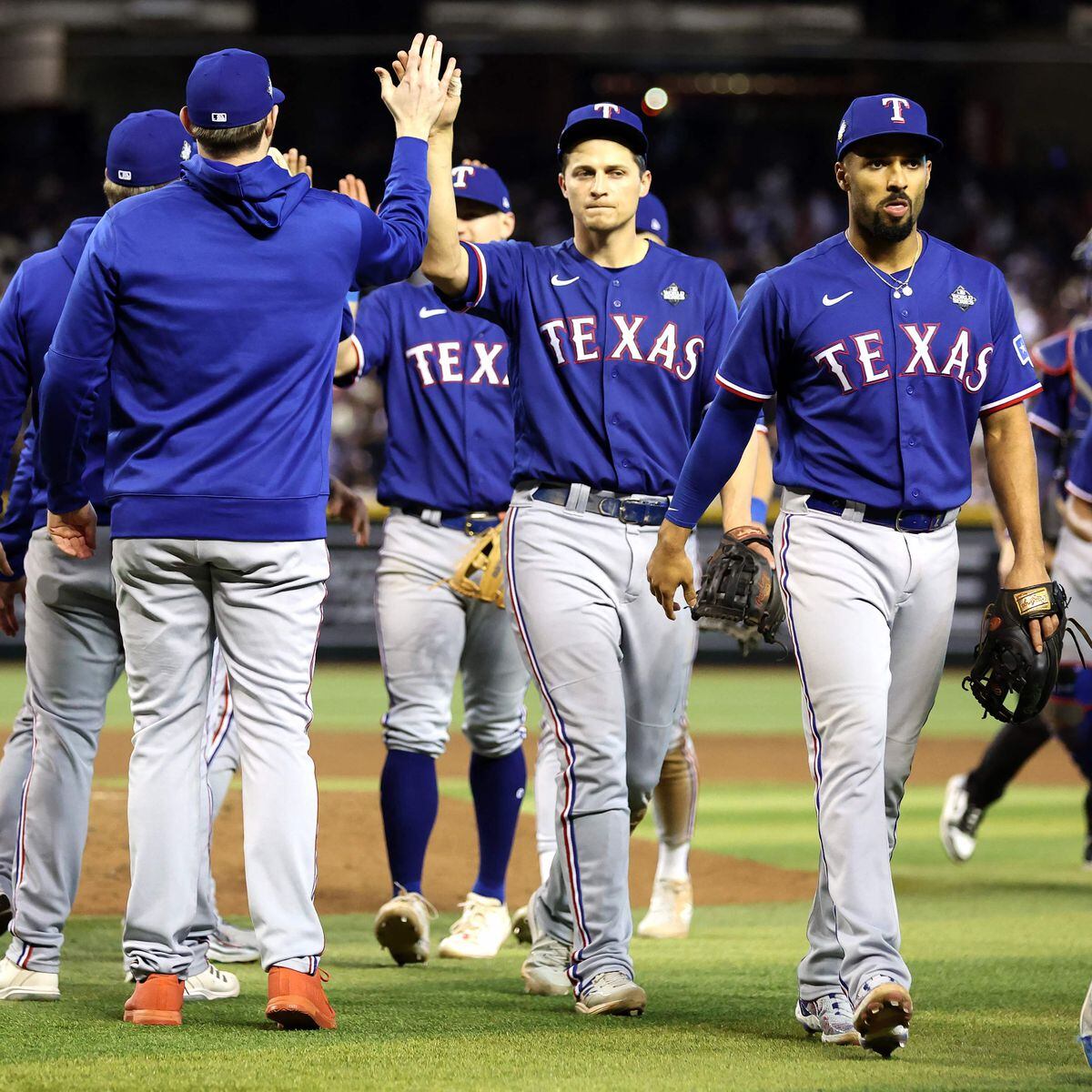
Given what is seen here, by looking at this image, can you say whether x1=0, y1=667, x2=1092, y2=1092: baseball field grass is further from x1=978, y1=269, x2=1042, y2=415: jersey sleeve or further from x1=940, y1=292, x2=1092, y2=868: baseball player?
x1=978, y1=269, x2=1042, y2=415: jersey sleeve

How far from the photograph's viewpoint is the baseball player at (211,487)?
4.11 m

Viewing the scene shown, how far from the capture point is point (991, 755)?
7.66 m

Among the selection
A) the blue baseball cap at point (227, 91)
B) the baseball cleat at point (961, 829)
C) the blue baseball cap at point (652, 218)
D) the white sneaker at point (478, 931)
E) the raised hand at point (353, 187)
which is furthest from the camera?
the baseball cleat at point (961, 829)

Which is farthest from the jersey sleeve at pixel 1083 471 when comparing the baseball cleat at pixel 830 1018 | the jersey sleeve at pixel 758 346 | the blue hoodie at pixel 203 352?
the blue hoodie at pixel 203 352

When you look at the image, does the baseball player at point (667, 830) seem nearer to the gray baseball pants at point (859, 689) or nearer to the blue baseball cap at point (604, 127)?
the blue baseball cap at point (604, 127)

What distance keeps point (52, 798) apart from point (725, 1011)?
5.90 feet

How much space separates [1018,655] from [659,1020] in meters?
1.22

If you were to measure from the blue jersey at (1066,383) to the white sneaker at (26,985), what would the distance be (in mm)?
4489

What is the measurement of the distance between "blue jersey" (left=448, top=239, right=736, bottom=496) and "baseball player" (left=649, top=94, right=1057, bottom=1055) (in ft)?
1.15

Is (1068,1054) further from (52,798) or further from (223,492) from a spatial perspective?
(52,798)

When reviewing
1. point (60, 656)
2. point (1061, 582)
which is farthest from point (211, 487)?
point (1061, 582)

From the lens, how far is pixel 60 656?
4715 mm

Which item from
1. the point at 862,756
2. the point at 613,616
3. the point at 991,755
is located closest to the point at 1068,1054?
the point at 862,756

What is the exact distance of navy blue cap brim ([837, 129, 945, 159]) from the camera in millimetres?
4297
